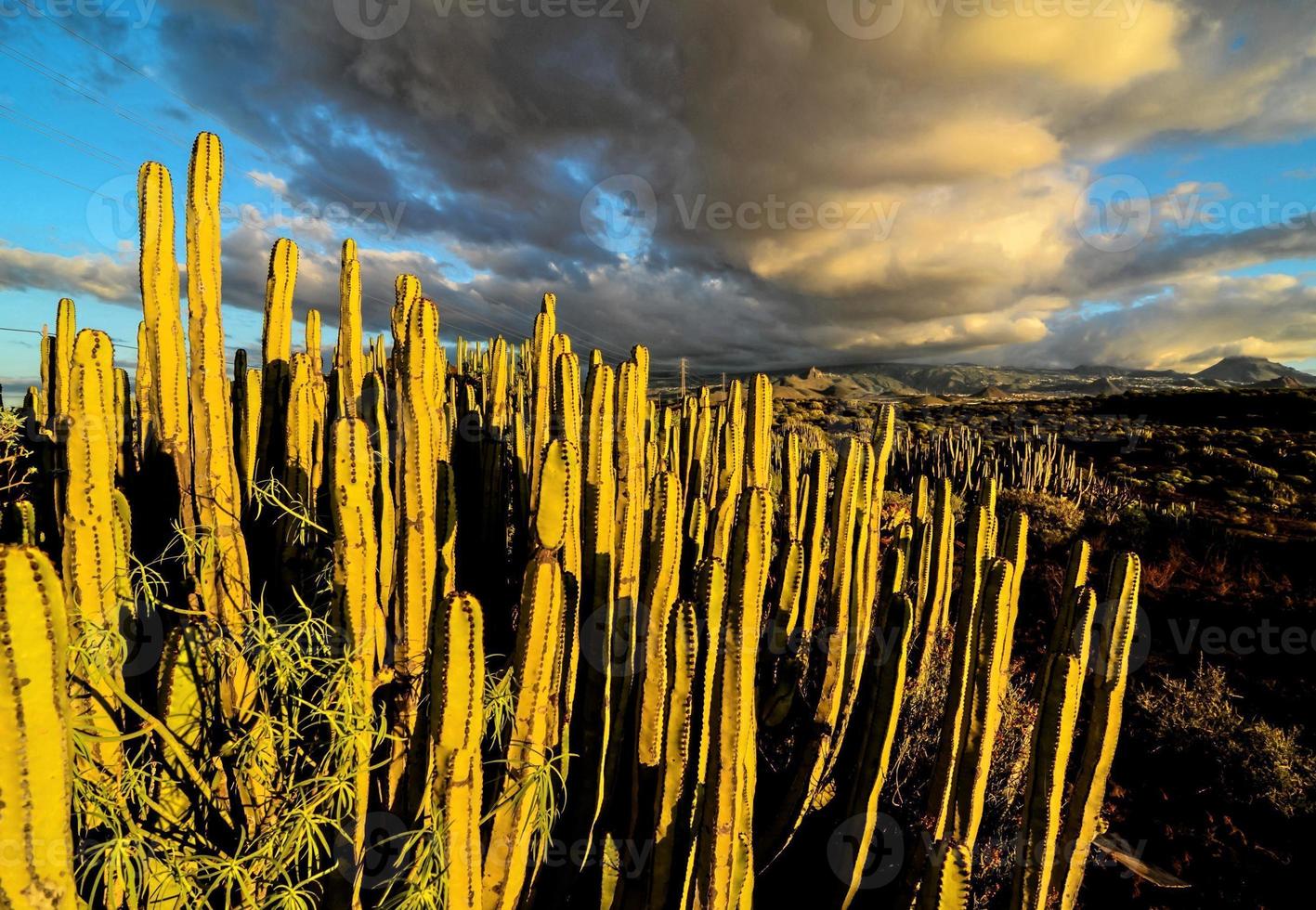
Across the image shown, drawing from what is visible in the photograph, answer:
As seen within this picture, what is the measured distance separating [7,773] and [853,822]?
2.74 metres

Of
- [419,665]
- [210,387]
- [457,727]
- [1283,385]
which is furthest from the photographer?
[1283,385]

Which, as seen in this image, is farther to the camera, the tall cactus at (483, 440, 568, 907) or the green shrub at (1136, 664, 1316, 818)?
the green shrub at (1136, 664, 1316, 818)

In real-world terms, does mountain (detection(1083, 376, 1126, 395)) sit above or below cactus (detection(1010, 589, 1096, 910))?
above

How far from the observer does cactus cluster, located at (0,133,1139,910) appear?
1.77 meters

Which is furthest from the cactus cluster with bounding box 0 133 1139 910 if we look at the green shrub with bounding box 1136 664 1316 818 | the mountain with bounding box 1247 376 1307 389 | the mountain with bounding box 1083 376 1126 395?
the mountain with bounding box 1083 376 1126 395

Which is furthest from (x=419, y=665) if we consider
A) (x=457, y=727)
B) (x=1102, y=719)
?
(x=1102, y=719)

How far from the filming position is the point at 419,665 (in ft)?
7.80

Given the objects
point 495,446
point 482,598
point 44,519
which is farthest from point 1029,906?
point 44,519

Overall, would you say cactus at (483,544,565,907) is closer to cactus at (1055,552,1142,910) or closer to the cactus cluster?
the cactus cluster

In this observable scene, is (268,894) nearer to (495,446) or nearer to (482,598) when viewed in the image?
(482,598)

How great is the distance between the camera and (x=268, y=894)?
6.41 feet

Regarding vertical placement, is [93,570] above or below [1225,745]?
above

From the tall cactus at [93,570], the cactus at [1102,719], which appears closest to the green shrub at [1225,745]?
the cactus at [1102,719]

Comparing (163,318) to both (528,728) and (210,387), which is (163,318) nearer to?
(210,387)
